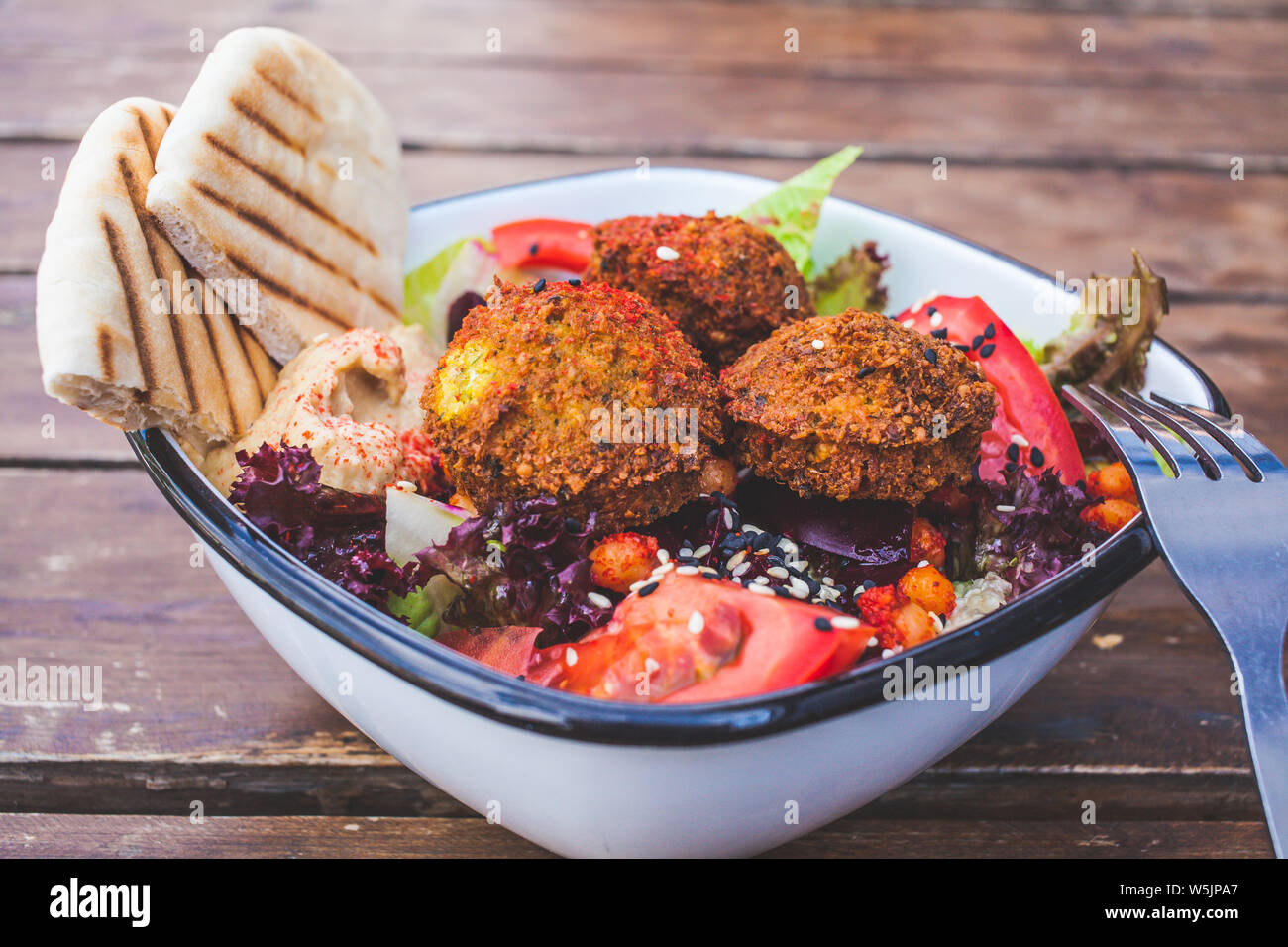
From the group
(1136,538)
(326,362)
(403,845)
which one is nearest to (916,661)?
(1136,538)

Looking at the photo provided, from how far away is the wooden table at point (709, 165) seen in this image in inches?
77.4

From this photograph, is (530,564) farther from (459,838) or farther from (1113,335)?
(1113,335)

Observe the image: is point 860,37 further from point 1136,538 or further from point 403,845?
point 403,845

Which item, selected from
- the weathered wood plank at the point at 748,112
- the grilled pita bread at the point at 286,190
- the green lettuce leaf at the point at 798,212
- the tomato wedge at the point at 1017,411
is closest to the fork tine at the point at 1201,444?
the tomato wedge at the point at 1017,411

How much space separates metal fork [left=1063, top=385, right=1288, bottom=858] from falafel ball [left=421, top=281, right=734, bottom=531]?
75cm

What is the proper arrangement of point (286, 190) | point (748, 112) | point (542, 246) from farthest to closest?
point (748, 112) → point (542, 246) → point (286, 190)

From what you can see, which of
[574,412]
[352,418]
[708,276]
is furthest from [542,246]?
[574,412]

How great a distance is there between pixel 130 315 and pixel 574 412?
78 centimetres

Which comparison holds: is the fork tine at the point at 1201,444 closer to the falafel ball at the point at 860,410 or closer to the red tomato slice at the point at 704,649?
the falafel ball at the point at 860,410

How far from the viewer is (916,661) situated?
1342 millimetres

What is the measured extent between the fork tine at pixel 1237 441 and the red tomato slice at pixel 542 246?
4.43ft

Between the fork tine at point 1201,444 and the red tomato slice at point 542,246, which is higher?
the red tomato slice at point 542,246

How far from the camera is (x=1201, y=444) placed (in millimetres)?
1806

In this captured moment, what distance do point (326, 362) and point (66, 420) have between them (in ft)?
4.11
